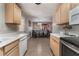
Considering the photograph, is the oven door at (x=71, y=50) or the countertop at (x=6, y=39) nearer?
the oven door at (x=71, y=50)

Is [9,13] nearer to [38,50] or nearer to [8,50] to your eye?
[8,50]

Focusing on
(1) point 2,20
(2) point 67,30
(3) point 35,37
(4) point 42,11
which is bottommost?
(3) point 35,37

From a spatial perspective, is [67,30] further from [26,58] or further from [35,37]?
[35,37]

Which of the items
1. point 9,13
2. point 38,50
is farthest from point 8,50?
point 38,50

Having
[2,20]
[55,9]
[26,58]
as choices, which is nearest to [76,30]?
[55,9]

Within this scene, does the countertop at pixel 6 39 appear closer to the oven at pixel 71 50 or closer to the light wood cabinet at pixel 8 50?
the light wood cabinet at pixel 8 50

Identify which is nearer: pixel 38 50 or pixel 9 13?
pixel 9 13

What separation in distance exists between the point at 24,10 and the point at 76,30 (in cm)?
189

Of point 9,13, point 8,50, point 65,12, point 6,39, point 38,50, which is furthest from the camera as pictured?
point 38,50

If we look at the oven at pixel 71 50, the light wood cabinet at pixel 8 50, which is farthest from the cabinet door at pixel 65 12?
the light wood cabinet at pixel 8 50

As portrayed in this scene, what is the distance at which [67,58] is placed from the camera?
0.84m

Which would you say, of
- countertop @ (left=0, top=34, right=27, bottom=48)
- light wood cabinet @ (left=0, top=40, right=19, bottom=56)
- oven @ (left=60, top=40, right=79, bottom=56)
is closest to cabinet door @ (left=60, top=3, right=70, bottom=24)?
oven @ (left=60, top=40, right=79, bottom=56)

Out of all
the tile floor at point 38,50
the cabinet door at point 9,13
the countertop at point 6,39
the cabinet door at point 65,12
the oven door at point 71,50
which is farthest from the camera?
the tile floor at point 38,50

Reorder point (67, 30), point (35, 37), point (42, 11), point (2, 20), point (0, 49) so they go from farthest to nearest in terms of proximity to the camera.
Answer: point (35, 37) < point (42, 11) < point (67, 30) < point (2, 20) < point (0, 49)
